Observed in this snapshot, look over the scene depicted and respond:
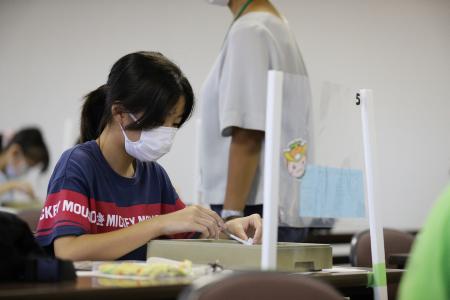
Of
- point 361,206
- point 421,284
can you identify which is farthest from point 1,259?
point 361,206

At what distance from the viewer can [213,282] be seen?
102cm

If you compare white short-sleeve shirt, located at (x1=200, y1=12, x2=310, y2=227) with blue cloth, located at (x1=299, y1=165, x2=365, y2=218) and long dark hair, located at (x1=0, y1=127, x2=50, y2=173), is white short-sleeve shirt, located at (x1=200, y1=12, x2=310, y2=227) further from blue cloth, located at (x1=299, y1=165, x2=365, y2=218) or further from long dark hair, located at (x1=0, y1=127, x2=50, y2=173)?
long dark hair, located at (x1=0, y1=127, x2=50, y2=173)

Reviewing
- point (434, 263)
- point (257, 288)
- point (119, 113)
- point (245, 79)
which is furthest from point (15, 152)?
point (434, 263)

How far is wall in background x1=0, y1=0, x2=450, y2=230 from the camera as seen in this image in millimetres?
4773

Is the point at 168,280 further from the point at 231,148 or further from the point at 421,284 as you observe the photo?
the point at 231,148

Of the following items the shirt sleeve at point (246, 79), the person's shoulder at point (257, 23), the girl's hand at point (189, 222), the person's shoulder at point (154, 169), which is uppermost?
the person's shoulder at point (257, 23)

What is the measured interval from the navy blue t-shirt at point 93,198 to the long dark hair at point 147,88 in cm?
14

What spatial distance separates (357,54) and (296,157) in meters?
3.15

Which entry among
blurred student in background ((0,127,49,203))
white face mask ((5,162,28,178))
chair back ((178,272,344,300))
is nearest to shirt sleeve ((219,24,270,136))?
chair back ((178,272,344,300))

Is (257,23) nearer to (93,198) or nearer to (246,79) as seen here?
(246,79)

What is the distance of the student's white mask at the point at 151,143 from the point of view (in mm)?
1813

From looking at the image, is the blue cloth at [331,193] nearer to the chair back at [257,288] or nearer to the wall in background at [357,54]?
the chair back at [257,288]

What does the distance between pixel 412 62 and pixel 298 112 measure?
3.03m

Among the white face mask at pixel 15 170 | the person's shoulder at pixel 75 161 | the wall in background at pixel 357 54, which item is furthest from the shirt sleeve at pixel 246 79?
the white face mask at pixel 15 170
